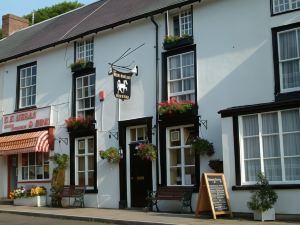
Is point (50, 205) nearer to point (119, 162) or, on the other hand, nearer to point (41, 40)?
point (119, 162)

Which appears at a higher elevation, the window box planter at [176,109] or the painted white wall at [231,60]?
the painted white wall at [231,60]

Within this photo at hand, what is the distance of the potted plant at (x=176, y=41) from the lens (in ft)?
55.2

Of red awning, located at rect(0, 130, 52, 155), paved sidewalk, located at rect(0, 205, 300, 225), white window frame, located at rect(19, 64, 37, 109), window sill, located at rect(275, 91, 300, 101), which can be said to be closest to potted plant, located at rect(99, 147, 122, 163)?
paved sidewalk, located at rect(0, 205, 300, 225)

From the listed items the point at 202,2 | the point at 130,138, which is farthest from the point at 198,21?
the point at 130,138

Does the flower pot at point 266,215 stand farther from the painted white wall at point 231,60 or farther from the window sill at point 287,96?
the window sill at point 287,96

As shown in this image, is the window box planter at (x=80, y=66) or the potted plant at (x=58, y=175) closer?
the potted plant at (x=58, y=175)

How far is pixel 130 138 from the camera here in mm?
18422

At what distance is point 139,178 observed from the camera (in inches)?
699

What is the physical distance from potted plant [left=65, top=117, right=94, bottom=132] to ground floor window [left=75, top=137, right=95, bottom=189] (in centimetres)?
56

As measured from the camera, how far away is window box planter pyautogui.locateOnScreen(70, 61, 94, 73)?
2011 centimetres

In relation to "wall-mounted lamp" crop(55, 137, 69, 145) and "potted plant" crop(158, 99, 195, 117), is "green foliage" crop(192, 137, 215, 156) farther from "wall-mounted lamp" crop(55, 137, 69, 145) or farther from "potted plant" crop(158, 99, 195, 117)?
"wall-mounted lamp" crop(55, 137, 69, 145)

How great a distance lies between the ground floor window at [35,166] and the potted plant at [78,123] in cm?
230

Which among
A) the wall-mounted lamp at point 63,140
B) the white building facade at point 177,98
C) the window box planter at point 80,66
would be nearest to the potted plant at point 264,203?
the white building facade at point 177,98

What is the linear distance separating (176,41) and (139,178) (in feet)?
17.0
